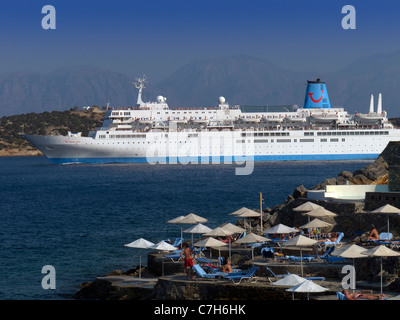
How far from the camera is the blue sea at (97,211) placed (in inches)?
839

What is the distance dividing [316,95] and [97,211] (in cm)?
6231

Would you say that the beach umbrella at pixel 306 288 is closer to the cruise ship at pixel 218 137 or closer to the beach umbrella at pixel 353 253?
the beach umbrella at pixel 353 253

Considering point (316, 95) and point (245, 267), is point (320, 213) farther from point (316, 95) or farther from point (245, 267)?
point (316, 95)

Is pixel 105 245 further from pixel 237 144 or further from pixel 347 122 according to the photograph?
pixel 347 122

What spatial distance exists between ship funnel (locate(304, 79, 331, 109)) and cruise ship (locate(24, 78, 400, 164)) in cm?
415

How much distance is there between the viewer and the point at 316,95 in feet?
312

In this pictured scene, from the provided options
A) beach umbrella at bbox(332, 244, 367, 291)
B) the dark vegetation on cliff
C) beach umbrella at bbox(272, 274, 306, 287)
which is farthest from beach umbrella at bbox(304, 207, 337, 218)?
the dark vegetation on cliff

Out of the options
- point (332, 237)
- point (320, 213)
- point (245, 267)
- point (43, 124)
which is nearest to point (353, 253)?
point (245, 267)

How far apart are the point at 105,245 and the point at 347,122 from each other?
6695 cm

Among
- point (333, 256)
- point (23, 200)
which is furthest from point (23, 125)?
point (333, 256)

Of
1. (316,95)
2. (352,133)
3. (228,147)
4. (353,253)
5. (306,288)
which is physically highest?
(316,95)

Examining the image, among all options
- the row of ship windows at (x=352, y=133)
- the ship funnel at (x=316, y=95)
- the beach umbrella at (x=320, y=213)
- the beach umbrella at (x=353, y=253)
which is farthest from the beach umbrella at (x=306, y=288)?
the ship funnel at (x=316, y=95)

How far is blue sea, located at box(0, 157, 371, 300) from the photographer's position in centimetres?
2131

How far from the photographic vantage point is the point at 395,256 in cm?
1521
